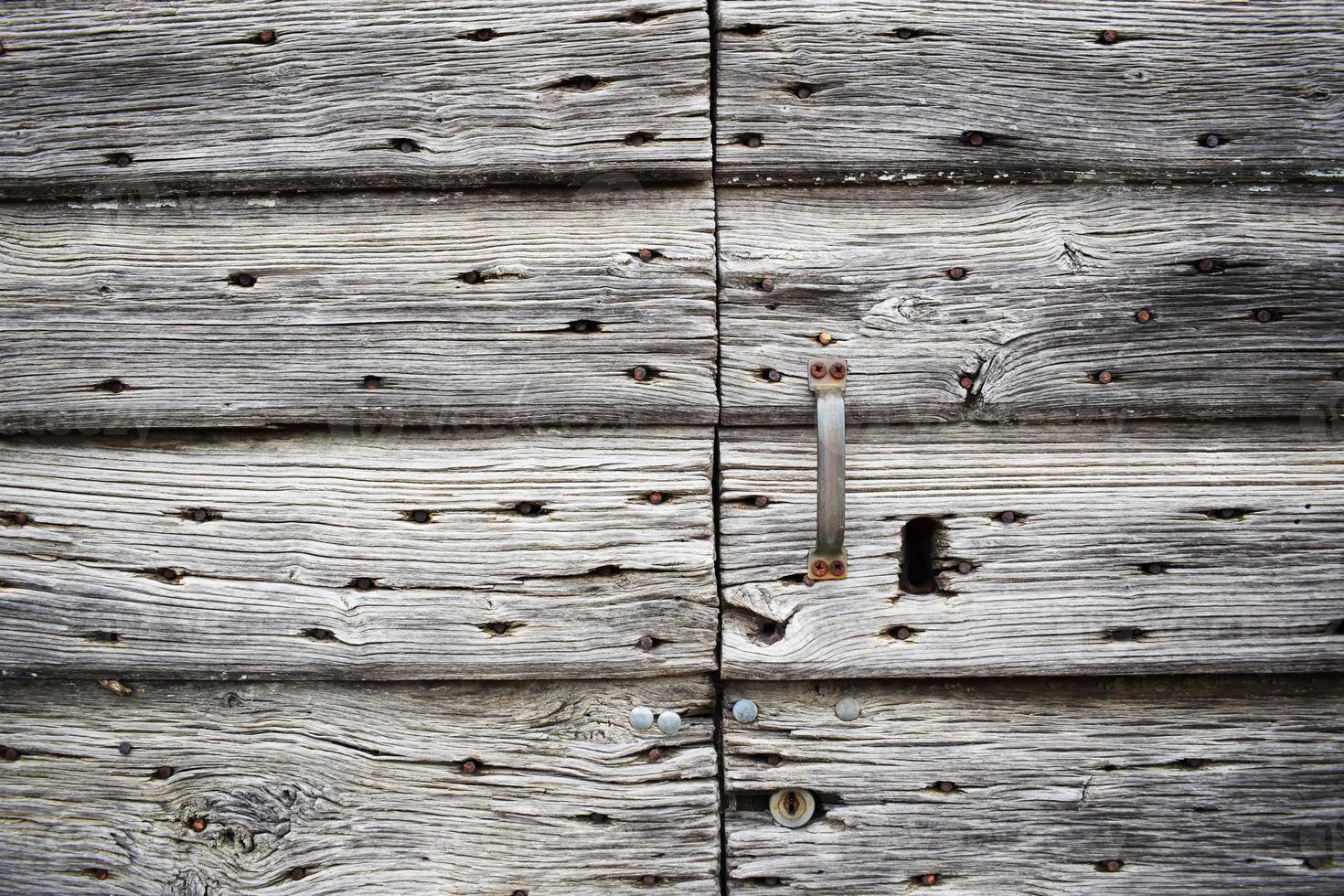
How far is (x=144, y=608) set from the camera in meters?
1.06

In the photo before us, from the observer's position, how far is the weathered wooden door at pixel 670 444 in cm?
101

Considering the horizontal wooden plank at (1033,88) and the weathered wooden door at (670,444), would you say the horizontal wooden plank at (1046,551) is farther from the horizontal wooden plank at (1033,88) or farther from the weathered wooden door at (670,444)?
the horizontal wooden plank at (1033,88)

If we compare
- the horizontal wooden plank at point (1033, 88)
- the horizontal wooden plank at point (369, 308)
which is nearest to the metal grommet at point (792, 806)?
the horizontal wooden plank at point (369, 308)

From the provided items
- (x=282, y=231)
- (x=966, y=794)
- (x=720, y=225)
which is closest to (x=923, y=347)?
(x=720, y=225)

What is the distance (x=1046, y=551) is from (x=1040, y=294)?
1.10ft

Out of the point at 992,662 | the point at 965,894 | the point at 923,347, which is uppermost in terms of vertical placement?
the point at 923,347

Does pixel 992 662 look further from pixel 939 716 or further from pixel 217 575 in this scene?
pixel 217 575

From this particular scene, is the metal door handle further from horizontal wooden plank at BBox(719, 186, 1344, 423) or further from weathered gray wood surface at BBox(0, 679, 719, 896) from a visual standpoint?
weathered gray wood surface at BBox(0, 679, 719, 896)

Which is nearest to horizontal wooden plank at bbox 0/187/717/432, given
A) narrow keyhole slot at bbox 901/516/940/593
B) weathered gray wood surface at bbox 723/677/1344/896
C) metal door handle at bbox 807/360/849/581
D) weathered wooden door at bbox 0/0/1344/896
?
weathered wooden door at bbox 0/0/1344/896

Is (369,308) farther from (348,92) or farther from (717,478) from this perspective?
(717,478)

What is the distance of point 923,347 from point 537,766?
0.76 metres

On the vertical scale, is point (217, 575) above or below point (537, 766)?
above

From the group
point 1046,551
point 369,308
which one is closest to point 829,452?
point 1046,551

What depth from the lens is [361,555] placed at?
41.4 inches
